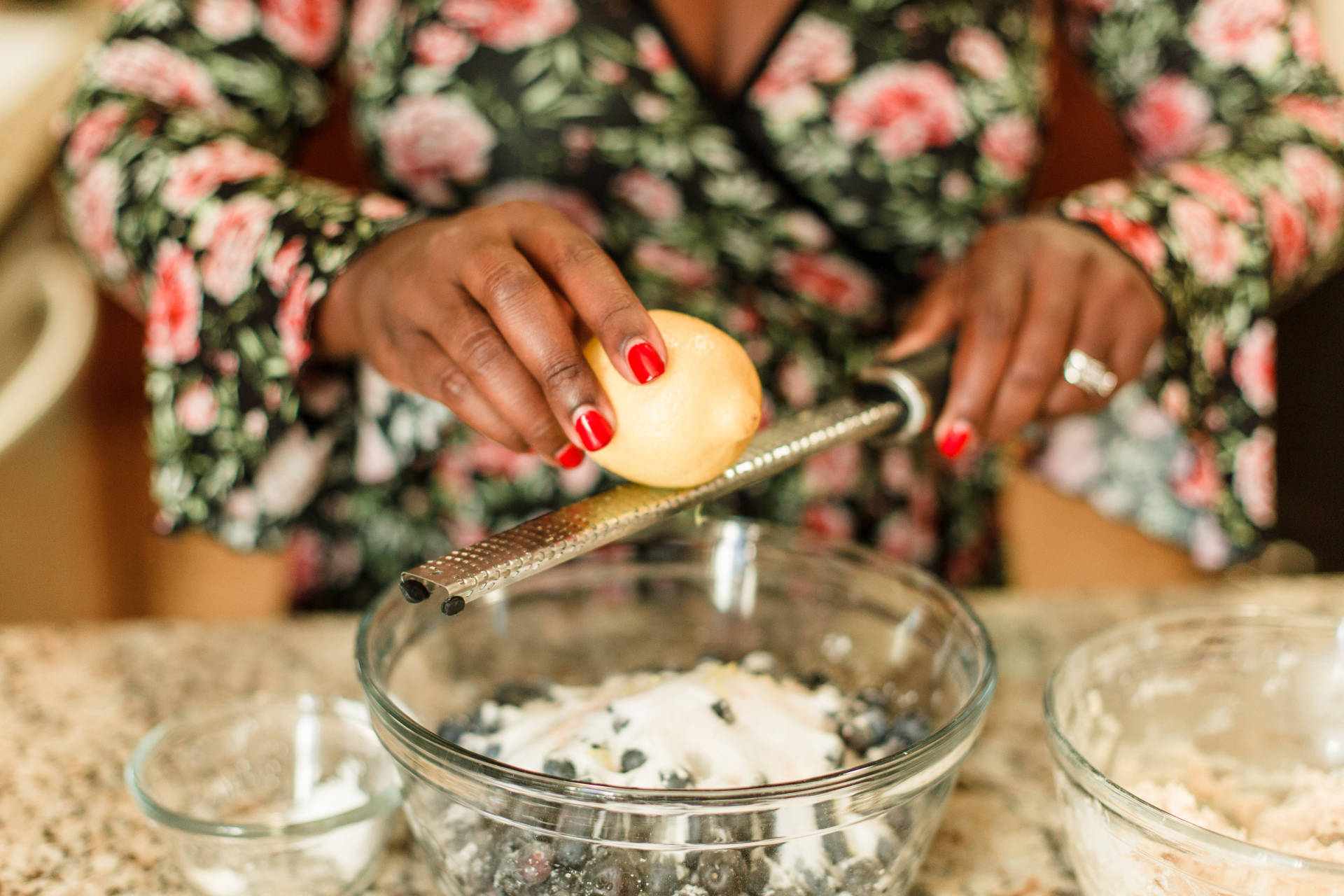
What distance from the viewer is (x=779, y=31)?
108 centimetres

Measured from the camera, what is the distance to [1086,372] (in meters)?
0.88

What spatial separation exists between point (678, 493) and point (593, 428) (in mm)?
88

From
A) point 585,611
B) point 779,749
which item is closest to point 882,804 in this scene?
point 779,749

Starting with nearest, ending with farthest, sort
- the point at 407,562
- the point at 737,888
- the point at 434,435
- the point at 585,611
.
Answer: the point at 737,888
the point at 585,611
the point at 434,435
the point at 407,562

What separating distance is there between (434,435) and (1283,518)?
7.64 feet

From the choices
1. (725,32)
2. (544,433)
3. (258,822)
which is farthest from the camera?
(725,32)

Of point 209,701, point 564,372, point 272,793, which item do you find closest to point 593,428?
point 564,372

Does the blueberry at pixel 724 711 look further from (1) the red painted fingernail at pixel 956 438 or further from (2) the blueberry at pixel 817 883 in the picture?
(1) the red painted fingernail at pixel 956 438

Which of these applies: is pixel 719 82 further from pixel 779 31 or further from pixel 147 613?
pixel 147 613

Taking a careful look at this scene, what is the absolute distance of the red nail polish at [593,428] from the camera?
61 centimetres

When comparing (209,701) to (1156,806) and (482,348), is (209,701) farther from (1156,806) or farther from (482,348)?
(1156,806)

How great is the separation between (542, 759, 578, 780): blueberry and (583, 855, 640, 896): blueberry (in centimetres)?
7

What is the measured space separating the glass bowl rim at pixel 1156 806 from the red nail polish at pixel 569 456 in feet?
1.12

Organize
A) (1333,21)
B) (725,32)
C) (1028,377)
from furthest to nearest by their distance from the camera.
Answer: (1333,21) < (725,32) < (1028,377)
